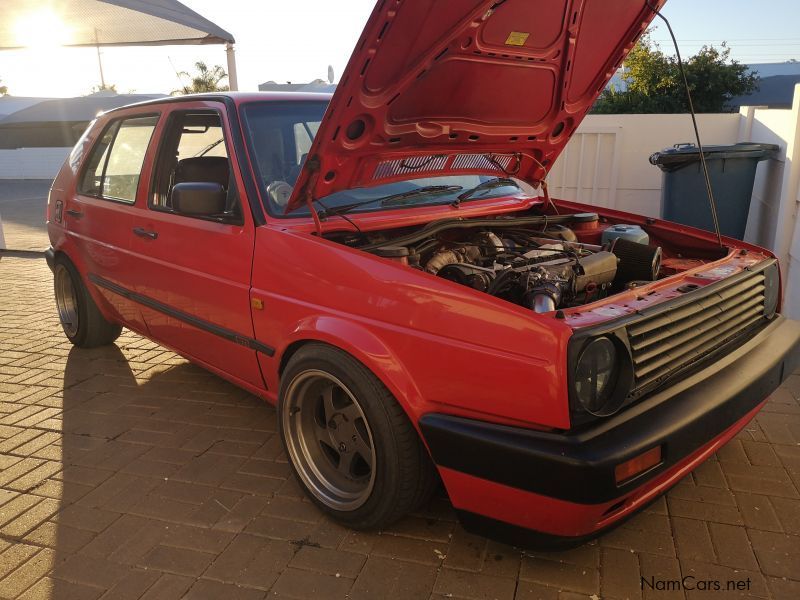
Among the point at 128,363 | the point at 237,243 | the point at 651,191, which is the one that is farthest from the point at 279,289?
the point at 651,191

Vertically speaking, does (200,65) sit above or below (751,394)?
above

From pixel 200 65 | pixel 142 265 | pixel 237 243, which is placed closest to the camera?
pixel 237 243

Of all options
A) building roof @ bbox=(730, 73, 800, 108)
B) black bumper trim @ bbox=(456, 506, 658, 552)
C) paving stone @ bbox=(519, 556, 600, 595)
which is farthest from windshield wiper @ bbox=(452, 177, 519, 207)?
building roof @ bbox=(730, 73, 800, 108)

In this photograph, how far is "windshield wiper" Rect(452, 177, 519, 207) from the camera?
345 centimetres

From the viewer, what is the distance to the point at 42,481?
3125mm

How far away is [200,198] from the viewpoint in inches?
116

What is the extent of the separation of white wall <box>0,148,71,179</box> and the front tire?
2827cm

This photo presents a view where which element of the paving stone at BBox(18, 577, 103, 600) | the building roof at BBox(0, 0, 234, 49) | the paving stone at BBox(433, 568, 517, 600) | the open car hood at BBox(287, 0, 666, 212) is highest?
the building roof at BBox(0, 0, 234, 49)

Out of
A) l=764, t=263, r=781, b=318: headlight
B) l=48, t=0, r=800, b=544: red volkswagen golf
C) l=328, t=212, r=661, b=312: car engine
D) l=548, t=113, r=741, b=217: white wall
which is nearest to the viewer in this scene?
l=48, t=0, r=800, b=544: red volkswagen golf

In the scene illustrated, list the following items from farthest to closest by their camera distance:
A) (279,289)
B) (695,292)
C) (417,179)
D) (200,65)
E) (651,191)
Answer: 1. (200,65)
2. (651,191)
3. (417,179)
4. (279,289)
5. (695,292)

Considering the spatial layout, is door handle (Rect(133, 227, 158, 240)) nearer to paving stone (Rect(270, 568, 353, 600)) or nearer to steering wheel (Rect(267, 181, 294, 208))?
steering wheel (Rect(267, 181, 294, 208))

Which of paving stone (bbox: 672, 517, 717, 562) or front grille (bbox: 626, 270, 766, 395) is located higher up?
front grille (bbox: 626, 270, 766, 395)

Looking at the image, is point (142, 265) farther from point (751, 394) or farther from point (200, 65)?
point (200, 65)

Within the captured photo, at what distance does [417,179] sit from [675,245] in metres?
1.49
